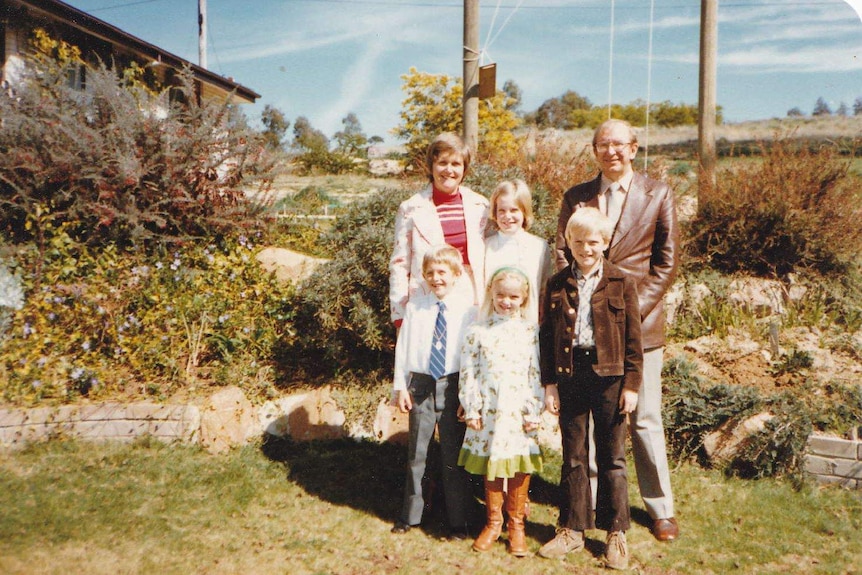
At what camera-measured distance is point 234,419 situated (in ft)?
14.0

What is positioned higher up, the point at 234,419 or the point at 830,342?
the point at 830,342

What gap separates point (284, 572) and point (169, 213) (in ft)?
11.8

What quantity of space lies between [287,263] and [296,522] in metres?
2.67

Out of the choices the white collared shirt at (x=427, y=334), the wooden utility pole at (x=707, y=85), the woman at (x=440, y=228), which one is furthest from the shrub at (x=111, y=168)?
the wooden utility pole at (x=707, y=85)

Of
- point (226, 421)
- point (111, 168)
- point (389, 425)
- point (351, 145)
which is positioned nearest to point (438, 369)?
point (389, 425)

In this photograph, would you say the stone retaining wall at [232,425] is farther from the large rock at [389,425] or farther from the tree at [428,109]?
the tree at [428,109]

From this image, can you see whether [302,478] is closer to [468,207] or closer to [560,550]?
[560,550]

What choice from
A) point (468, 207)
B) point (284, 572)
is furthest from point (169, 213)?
point (284, 572)

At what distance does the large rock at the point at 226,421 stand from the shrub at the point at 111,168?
1.76 meters

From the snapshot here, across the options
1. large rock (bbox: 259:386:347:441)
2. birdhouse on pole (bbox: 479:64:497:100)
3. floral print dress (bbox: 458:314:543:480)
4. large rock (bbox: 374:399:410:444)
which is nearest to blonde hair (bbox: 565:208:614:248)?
floral print dress (bbox: 458:314:543:480)

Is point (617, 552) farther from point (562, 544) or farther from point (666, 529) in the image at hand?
point (666, 529)

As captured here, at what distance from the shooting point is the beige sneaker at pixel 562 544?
120 inches

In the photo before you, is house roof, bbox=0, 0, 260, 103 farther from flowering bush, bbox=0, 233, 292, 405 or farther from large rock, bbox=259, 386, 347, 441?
large rock, bbox=259, 386, 347, 441

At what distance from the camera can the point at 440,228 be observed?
3.40 meters
